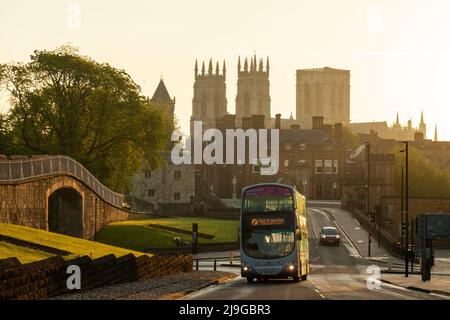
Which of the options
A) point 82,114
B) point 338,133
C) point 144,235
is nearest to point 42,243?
point 144,235

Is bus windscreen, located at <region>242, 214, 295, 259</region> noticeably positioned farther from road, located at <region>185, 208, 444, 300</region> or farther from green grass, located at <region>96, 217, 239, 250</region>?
green grass, located at <region>96, 217, 239, 250</region>

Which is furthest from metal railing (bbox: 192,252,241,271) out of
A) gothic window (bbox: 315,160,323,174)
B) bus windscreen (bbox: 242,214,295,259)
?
gothic window (bbox: 315,160,323,174)

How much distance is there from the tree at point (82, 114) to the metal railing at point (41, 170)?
42.4ft

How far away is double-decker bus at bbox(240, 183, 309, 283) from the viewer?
45531mm

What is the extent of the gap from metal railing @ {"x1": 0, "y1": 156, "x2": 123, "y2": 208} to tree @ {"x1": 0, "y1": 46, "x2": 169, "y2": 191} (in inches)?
508

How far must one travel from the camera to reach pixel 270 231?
4603cm

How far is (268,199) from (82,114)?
51108 millimetres

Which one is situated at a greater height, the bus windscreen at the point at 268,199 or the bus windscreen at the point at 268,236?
the bus windscreen at the point at 268,199

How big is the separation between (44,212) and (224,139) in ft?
384

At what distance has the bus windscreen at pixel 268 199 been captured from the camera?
45.4 metres

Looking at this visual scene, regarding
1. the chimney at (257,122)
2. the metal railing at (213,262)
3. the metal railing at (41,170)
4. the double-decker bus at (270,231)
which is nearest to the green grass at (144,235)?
the metal railing at (41,170)

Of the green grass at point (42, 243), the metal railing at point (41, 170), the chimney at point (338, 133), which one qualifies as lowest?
the green grass at point (42, 243)

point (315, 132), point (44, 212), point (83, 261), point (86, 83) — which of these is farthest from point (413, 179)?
point (83, 261)

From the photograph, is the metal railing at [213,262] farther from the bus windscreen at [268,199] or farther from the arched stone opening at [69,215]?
the bus windscreen at [268,199]
